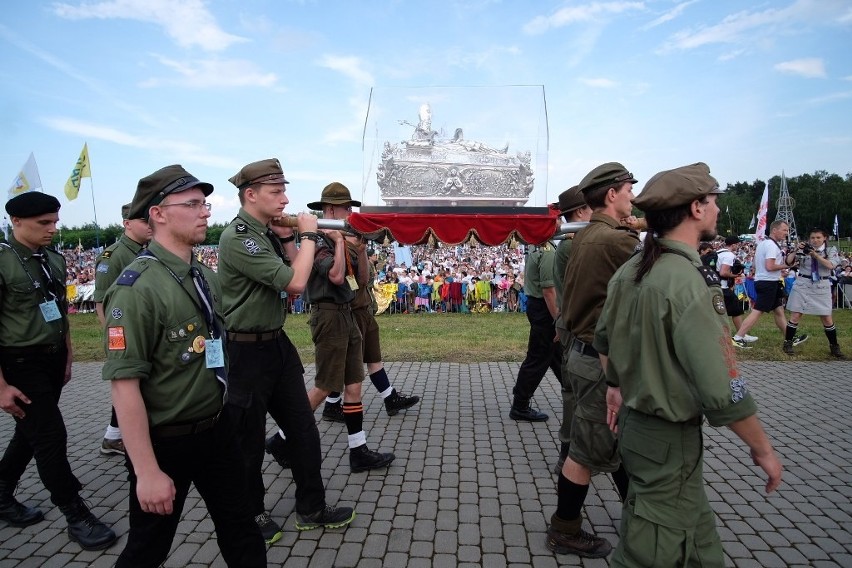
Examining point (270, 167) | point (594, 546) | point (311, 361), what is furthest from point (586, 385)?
point (311, 361)

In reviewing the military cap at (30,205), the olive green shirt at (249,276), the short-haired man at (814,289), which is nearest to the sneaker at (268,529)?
the olive green shirt at (249,276)

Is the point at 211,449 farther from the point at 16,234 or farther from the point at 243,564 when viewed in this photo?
the point at 16,234

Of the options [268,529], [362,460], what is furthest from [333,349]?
[268,529]

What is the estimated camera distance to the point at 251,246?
313cm

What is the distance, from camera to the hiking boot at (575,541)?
10.4ft

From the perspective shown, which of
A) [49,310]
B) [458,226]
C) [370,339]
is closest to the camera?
[49,310]

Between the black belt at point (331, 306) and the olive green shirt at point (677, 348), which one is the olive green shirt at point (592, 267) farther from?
the black belt at point (331, 306)

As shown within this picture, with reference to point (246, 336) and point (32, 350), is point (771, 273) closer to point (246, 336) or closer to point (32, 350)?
point (246, 336)

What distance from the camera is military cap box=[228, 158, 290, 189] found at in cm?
324

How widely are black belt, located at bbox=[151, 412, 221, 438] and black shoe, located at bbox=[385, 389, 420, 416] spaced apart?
11.8ft

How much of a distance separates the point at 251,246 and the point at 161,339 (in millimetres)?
1042

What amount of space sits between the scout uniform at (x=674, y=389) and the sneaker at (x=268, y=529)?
7.10 feet

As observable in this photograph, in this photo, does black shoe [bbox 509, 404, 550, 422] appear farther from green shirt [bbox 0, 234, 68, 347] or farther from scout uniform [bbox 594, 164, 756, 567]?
green shirt [bbox 0, 234, 68, 347]

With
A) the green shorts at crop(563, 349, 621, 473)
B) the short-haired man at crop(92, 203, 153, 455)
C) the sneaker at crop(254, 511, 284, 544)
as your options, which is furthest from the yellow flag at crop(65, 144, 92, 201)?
the green shorts at crop(563, 349, 621, 473)
